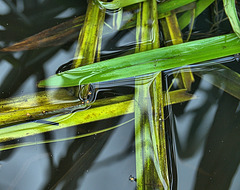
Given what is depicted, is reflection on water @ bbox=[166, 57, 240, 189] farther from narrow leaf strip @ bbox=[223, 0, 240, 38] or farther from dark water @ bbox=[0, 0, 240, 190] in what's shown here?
narrow leaf strip @ bbox=[223, 0, 240, 38]

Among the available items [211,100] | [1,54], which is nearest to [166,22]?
[211,100]

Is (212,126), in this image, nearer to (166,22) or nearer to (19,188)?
(166,22)

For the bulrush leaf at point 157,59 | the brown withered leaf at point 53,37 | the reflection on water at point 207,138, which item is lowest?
the reflection on water at point 207,138

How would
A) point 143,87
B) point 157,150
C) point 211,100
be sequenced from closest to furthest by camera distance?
point 157,150 < point 143,87 < point 211,100

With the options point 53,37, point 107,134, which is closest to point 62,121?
point 107,134

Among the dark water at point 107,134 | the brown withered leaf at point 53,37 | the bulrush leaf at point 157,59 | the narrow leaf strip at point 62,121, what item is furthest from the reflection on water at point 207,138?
the brown withered leaf at point 53,37

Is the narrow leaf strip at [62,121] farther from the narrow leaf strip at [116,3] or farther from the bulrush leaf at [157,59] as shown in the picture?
the narrow leaf strip at [116,3]

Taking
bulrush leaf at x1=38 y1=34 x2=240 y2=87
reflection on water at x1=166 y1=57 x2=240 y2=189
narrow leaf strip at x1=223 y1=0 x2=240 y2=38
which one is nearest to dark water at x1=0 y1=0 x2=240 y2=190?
reflection on water at x1=166 y1=57 x2=240 y2=189
